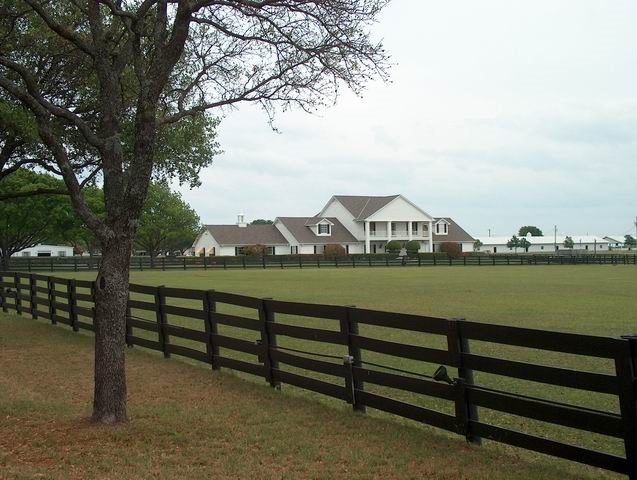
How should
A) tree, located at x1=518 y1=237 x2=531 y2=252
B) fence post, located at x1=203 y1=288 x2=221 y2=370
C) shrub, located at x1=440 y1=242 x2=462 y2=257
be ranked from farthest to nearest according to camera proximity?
tree, located at x1=518 y1=237 x2=531 y2=252
shrub, located at x1=440 y1=242 x2=462 y2=257
fence post, located at x1=203 y1=288 x2=221 y2=370

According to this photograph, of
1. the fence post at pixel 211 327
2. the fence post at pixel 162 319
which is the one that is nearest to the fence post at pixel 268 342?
the fence post at pixel 211 327

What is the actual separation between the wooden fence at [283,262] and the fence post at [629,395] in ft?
184

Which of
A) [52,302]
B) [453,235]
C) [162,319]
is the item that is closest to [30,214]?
[52,302]

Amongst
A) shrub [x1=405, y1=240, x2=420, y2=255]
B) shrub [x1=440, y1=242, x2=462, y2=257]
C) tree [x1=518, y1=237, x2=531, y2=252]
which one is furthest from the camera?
tree [x1=518, y1=237, x2=531, y2=252]

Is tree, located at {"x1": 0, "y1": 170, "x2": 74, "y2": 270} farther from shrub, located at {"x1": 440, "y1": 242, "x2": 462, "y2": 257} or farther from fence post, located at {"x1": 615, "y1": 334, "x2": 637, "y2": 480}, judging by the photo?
fence post, located at {"x1": 615, "y1": 334, "x2": 637, "y2": 480}

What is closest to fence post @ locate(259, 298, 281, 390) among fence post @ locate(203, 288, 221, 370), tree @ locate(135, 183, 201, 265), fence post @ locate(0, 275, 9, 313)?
fence post @ locate(203, 288, 221, 370)

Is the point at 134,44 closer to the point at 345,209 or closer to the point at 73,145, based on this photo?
the point at 73,145

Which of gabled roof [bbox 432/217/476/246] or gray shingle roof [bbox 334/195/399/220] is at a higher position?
gray shingle roof [bbox 334/195/399/220]

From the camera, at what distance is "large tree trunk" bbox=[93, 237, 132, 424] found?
702 centimetres

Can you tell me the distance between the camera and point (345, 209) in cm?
9025

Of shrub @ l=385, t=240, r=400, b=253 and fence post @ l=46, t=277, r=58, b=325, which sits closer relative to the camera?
fence post @ l=46, t=277, r=58, b=325

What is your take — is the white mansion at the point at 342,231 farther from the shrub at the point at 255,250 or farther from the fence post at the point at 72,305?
the fence post at the point at 72,305

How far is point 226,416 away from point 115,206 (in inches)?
108

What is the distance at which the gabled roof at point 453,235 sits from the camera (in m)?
95.4
